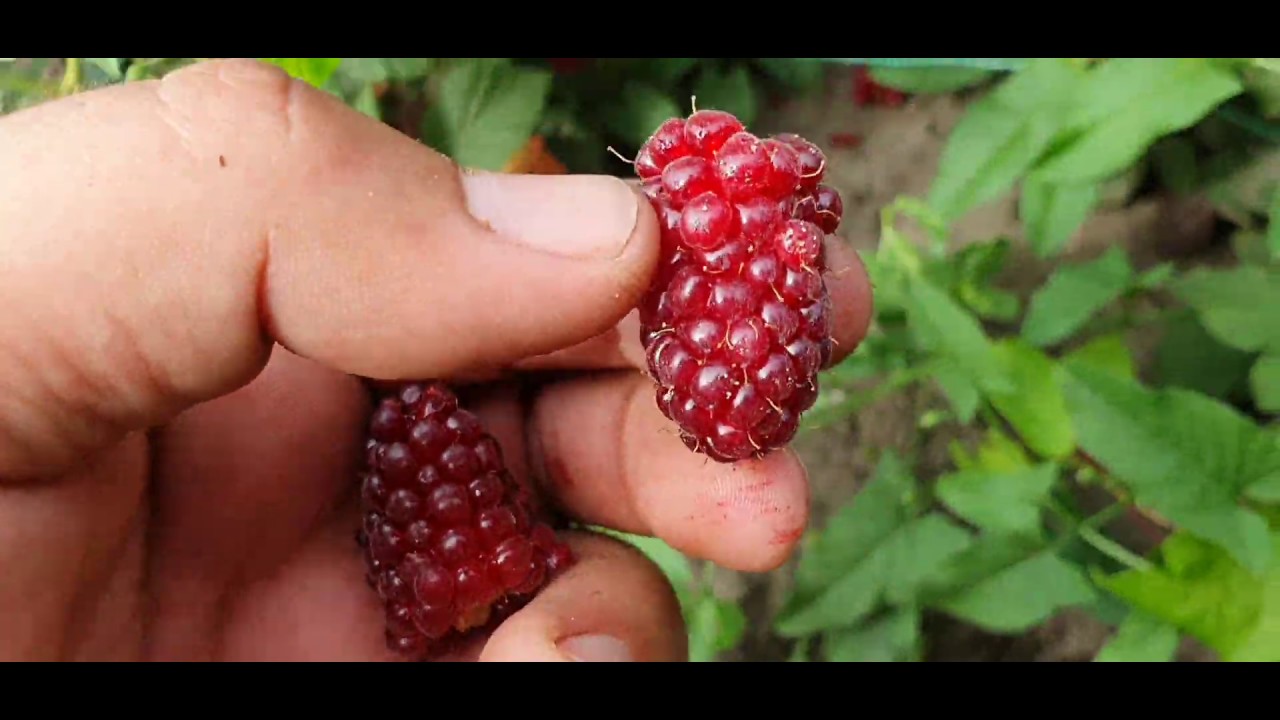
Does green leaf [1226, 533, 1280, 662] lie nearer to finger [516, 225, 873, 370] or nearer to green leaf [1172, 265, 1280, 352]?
green leaf [1172, 265, 1280, 352]

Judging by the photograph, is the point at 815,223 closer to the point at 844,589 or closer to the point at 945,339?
the point at 945,339

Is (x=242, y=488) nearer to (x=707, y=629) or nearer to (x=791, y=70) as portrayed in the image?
(x=707, y=629)

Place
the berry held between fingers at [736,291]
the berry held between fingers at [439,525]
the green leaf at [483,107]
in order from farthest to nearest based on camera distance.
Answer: the green leaf at [483,107]
the berry held between fingers at [439,525]
the berry held between fingers at [736,291]

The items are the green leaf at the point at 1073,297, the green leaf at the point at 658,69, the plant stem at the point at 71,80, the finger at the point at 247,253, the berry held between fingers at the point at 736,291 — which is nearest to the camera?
the finger at the point at 247,253

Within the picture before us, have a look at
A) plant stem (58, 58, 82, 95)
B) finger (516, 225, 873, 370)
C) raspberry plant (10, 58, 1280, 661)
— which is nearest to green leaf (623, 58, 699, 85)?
raspberry plant (10, 58, 1280, 661)

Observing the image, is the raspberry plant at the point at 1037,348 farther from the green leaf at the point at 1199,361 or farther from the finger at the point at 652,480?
the finger at the point at 652,480

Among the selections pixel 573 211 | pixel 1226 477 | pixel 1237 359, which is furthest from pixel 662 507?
pixel 1237 359

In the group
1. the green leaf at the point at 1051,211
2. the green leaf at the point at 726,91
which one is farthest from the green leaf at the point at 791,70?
the green leaf at the point at 1051,211
